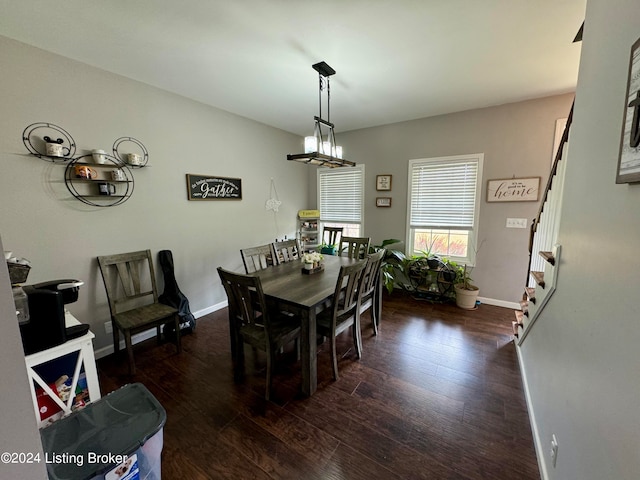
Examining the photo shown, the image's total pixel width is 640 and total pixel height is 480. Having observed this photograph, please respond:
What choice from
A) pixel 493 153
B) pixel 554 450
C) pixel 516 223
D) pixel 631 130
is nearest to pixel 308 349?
pixel 554 450

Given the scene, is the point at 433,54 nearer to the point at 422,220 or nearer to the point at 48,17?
the point at 422,220

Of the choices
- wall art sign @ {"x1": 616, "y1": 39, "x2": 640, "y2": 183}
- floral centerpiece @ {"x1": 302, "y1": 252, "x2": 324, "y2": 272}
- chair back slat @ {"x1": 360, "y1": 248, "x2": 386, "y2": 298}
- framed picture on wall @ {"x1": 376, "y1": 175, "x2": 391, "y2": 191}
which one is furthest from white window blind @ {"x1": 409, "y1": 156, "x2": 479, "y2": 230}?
wall art sign @ {"x1": 616, "y1": 39, "x2": 640, "y2": 183}

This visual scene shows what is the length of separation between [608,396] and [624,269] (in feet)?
1.42

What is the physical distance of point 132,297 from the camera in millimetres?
2559

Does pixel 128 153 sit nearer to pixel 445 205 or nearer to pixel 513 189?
pixel 445 205

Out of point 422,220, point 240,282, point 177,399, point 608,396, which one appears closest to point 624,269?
point 608,396

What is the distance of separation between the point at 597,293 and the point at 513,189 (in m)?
2.89

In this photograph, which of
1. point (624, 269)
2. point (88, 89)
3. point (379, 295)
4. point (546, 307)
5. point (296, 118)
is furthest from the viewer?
point (296, 118)

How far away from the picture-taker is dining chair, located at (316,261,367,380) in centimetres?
206

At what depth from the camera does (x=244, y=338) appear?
2.08 meters

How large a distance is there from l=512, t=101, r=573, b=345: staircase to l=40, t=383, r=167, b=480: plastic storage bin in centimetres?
234

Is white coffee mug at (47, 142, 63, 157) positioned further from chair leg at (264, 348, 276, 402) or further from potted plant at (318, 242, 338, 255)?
potted plant at (318, 242, 338, 255)

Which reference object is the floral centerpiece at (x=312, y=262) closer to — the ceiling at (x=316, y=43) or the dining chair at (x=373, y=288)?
the dining chair at (x=373, y=288)

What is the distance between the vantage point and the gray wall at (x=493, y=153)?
3.18 meters
